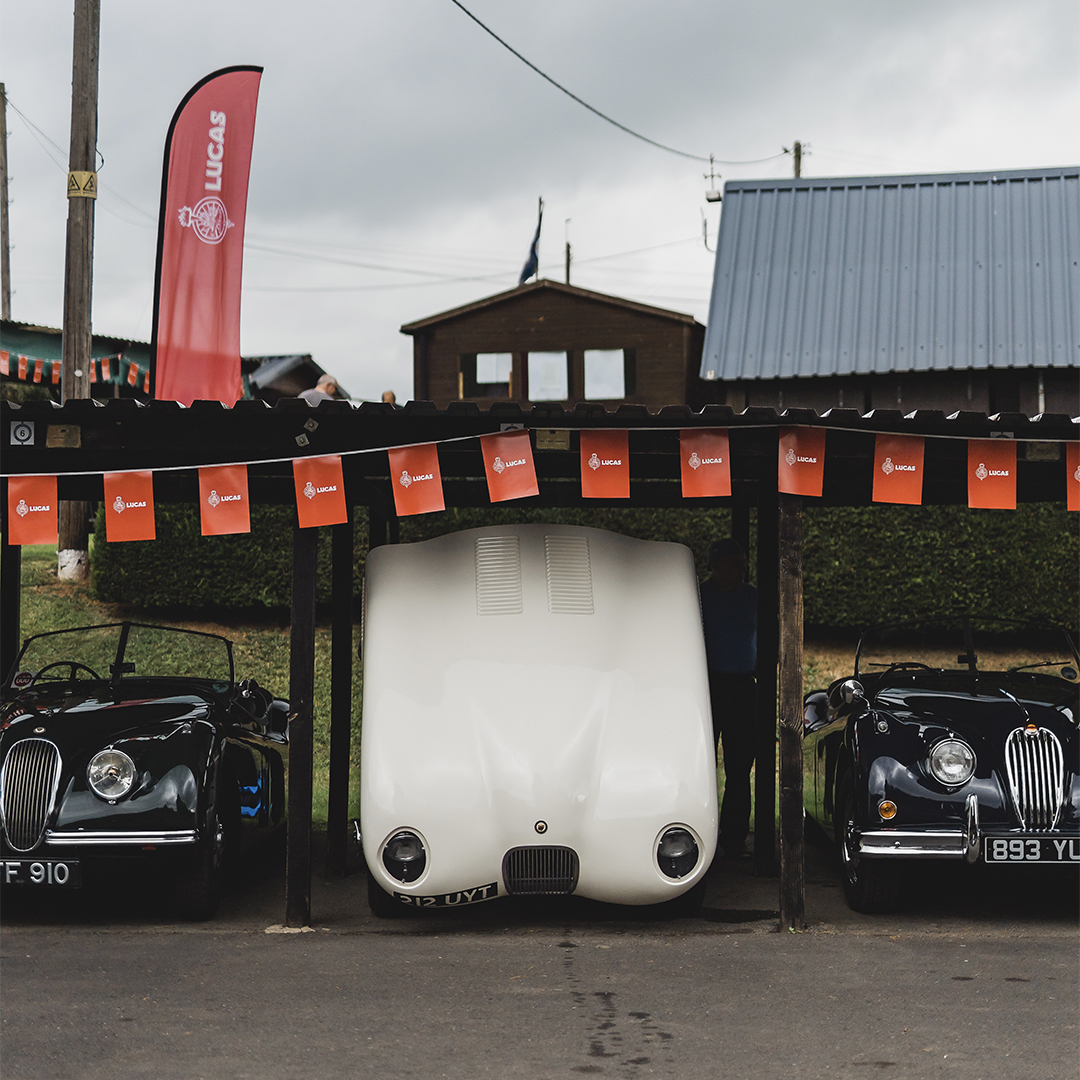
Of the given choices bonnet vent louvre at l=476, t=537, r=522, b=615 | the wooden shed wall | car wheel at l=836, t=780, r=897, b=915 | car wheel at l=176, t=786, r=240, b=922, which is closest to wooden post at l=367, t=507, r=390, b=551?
bonnet vent louvre at l=476, t=537, r=522, b=615

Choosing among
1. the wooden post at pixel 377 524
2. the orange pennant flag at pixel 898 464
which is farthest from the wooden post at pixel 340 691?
the orange pennant flag at pixel 898 464

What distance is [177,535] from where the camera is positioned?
1716 cm

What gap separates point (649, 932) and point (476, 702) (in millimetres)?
1580

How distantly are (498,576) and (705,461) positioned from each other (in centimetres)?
138

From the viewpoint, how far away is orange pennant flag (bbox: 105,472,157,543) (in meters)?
7.52

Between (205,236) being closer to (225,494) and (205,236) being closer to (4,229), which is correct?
(225,494)

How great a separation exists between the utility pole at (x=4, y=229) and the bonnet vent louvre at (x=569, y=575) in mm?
28412

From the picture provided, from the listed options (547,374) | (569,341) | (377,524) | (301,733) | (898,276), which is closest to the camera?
(301,733)

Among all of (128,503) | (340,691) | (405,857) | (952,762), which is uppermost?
(128,503)

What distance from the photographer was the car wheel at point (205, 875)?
7.19 metres

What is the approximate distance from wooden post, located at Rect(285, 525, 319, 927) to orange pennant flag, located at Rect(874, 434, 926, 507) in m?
3.36

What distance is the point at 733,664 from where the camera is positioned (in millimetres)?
8891

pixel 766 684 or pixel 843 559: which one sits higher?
pixel 843 559

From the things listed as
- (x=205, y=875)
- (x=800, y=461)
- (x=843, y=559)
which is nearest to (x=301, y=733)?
(x=205, y=875)
